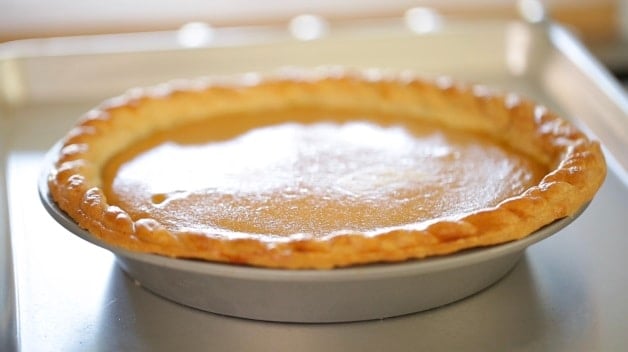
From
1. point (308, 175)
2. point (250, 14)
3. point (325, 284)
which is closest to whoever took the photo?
point (325, 284)

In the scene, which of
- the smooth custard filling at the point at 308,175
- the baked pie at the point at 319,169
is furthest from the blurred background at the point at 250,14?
the smooth custard filling at the point at 308,175

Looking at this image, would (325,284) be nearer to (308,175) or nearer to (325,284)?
(325,284)

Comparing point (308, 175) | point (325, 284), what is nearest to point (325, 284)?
point (325, 284)

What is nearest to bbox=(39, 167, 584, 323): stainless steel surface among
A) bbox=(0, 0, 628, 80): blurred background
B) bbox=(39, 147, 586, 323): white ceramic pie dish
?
bbox=(39, 147, 586, 323): white ceramic pie dish

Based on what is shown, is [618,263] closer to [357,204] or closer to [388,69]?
[357,204]

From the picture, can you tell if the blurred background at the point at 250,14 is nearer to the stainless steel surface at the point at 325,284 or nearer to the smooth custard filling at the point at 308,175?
the smooth custard filling at the point at 308,175

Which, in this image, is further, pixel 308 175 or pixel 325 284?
pixel 308 175
